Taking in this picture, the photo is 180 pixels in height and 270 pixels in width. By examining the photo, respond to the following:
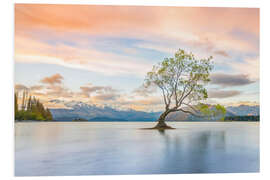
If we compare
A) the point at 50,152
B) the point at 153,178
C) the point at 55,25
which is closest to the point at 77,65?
the point at 55,25

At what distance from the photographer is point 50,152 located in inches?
199

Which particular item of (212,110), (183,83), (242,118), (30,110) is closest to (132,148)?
(183,83)

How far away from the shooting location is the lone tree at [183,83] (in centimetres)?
551

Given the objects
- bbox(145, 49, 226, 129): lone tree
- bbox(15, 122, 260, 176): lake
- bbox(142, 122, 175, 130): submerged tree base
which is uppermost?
bbox(145, 49, 226, 129): lone tree

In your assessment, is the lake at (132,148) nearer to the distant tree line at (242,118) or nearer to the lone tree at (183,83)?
the distant tree line at (242,118)

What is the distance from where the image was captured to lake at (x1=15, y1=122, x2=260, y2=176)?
15.8 feet

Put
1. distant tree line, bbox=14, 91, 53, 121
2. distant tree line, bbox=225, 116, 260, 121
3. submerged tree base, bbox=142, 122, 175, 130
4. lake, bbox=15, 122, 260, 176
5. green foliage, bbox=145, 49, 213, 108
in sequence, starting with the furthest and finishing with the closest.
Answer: submerged tree base, bbox=142, 122, 175, 130
green foliage, bbox=145, 49, 213, 108
distant tree line, bbox=225, 116, 260, 121
distant tree line, bbox=14, 91, 53, 121
lake, bbox=15, 122, 260, 176

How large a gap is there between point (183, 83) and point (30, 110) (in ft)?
9.58

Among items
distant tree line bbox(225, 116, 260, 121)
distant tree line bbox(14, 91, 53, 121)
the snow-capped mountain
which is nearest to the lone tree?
distant tree line bbox(225, 116, 260, 121)

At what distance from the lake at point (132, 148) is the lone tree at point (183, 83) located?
1.10ft

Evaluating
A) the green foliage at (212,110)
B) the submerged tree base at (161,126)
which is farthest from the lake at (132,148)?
the green foliage at (212,110)

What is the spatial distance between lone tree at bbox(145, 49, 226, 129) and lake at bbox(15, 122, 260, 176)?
33 cm

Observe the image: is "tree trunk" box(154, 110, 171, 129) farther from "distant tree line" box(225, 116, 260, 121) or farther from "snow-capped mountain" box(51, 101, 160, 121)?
"distant tree line" box(225, 116, 260, 121)
